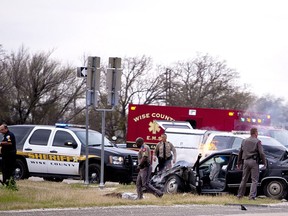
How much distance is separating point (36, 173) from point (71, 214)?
1047cm

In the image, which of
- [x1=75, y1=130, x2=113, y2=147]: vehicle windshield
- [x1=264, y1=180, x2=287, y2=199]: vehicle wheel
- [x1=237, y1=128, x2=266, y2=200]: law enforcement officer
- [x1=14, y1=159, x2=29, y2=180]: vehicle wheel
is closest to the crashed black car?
[x1=264, y1=180, x2=287, y2=199]: vehicle wheel

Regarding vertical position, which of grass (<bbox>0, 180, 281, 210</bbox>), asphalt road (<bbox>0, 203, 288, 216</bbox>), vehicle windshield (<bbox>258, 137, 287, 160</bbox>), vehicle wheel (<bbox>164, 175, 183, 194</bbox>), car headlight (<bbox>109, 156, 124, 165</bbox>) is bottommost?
asphalt road (<bbox>0, 203, 288, 216</bbox>)

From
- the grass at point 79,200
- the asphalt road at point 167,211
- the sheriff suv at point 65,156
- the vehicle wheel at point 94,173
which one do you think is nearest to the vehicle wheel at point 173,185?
the grass at point 79,200

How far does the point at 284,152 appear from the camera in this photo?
18547mm

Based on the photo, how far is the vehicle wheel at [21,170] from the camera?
23516 mm

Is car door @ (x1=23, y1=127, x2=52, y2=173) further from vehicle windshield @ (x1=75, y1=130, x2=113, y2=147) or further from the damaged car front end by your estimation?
the damaged car front end

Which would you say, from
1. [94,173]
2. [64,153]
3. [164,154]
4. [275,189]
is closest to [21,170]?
[64,153]

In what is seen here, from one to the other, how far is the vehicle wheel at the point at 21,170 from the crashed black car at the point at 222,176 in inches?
231

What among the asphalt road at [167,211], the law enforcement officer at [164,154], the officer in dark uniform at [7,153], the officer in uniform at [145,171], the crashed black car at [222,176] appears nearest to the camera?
the asphalt road at [167,211]

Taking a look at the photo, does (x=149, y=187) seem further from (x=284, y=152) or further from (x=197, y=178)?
(x=284, y=152)

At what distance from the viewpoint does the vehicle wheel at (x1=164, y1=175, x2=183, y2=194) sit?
18531mm

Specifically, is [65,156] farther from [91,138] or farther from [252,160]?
[252,160]

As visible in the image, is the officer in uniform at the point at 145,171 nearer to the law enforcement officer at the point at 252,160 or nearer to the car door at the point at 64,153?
the law enforcement officer at the point at 252,160

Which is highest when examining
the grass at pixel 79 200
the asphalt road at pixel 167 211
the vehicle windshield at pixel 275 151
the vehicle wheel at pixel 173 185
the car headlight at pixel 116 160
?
the vehicle windshield at pixel 275 151
